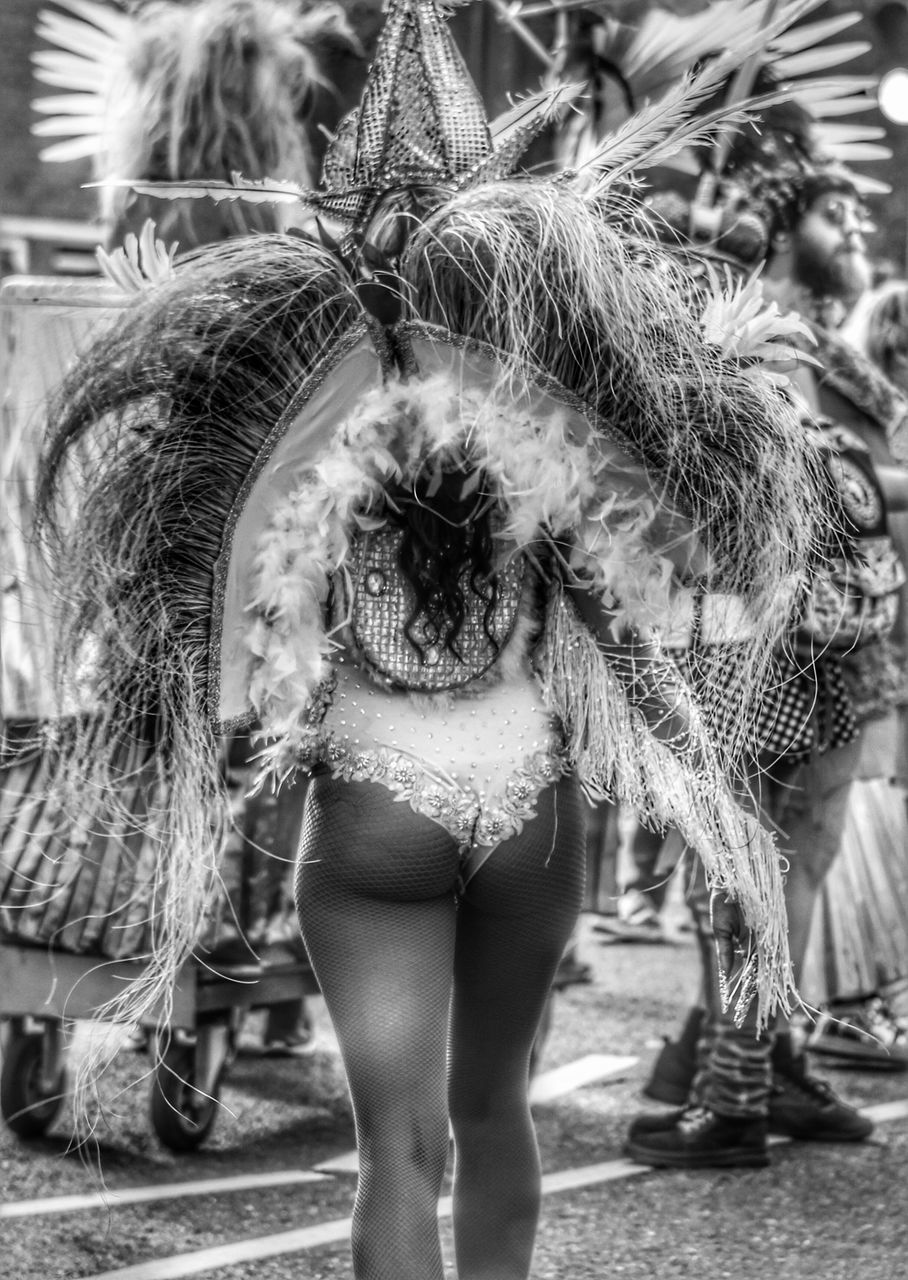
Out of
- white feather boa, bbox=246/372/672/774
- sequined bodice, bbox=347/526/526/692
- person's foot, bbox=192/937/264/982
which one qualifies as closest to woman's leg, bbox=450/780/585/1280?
sequined bodice, bbox=347/526/526/692

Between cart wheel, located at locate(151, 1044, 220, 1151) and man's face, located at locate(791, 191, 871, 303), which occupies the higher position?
man's face, located at locate(791, 191, 871, 303)

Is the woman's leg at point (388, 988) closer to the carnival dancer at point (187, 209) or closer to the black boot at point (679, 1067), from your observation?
the carnival dancer at point (187, 209)

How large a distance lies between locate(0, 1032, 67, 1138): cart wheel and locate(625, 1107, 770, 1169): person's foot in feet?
4.57

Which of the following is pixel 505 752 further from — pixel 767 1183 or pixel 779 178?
pixel 779 178

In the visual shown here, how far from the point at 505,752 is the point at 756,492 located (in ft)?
1.67

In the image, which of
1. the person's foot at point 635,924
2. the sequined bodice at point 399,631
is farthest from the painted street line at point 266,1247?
the person's foot at point 635,924

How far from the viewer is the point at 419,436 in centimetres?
236

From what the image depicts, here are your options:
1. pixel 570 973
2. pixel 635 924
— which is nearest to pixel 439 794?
pixel 570 973

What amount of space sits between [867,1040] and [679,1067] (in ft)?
2.52

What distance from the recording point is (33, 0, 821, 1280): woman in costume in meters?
2.34

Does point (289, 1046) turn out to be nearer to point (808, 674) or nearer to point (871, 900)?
point (871, 900)

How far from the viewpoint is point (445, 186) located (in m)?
2.44

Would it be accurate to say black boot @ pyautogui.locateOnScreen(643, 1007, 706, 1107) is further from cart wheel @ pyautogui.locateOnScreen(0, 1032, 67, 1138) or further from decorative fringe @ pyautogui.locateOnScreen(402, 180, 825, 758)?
decorative fringe @ pyautogui.locateOnScreen(402, 180, 825, 758)

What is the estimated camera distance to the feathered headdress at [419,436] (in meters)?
2.35
